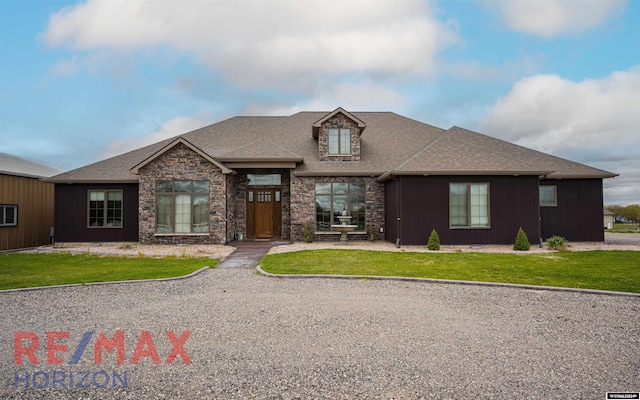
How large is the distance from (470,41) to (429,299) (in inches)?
375

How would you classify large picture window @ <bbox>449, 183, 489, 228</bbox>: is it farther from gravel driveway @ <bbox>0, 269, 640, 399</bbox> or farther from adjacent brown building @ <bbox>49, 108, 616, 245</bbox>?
gravel driveway @ <bbox>0, 269, 640, 399</bbox>

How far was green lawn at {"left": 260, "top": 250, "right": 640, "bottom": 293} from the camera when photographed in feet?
27.0

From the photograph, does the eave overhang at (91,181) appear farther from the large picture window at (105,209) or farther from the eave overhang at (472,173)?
the eave overhang at (472,173)

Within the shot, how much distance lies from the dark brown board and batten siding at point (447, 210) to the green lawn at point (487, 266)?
2.11 metres

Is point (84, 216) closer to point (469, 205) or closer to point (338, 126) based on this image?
point (338, 126)

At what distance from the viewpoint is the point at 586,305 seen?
6.30 metres

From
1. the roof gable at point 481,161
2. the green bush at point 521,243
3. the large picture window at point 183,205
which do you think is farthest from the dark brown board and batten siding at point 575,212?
the large picture window at point 183,205

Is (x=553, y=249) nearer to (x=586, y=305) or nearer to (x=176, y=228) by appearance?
(x=586, y=305)

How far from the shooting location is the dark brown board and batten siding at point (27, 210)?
14871 millimetres

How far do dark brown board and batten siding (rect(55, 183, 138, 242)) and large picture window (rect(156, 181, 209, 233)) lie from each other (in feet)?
7.53

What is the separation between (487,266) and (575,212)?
9.33 meters

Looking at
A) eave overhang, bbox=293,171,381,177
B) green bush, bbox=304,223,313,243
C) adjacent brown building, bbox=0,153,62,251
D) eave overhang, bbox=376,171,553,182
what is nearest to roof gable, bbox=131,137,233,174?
eave overhang, bbox=293,171,381,177

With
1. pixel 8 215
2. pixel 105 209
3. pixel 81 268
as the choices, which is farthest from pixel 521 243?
pixel 8 215

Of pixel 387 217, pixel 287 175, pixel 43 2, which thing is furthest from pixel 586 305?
pixel 43 2
